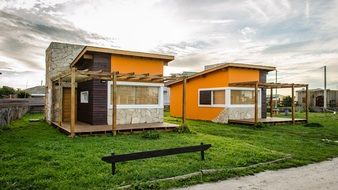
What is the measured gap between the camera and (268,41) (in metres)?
18.6

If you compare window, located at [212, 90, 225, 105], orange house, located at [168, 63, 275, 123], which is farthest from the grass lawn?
window, located at [212, 90, 225, 105]

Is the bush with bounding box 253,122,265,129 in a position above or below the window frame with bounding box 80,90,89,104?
below

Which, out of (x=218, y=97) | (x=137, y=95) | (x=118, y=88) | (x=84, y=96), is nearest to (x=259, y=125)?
(x=218, y=97)

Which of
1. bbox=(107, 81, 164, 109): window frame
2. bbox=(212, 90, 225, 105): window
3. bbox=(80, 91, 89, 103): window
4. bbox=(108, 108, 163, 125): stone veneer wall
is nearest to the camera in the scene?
bbox=(107, 81, 164, 109): window frame

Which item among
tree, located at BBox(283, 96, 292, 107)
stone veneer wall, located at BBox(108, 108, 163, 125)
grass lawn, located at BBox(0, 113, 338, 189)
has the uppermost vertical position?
tree, located at BBox(283, 96, 292, 107)

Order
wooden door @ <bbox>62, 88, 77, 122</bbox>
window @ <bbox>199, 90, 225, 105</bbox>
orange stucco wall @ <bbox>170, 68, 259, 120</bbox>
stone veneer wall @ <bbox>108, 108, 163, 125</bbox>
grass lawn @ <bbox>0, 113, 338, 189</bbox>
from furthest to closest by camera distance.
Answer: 1. window @ <bbox>199, 90, 225, 105</bbox>
2. orange stucco wall @ <bbox>170, 68, 259, 120</bbox>
3. wooden door @ <bbox>62, 88, 77, 122</bbox>
4. stone veneer wall @ <bbox>108, 108, 163, 125</bbox>
5. grass lawn @ <bbox>0, 113, 338, 189</bbox>

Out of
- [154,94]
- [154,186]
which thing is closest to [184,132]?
[154,94]

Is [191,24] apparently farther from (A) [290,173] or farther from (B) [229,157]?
(A) [290,173]

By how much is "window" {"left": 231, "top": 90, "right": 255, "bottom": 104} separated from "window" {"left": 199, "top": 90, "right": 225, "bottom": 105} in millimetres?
784

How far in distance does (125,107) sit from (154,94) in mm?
1979

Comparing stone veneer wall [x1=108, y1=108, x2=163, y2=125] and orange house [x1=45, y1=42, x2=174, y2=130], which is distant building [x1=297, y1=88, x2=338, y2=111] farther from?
orange house [x1=45, y1=42, x2=174, y2=130]

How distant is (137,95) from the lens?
1466cm

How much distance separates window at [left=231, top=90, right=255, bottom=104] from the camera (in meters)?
19.0

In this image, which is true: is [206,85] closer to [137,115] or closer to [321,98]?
[137,115]
